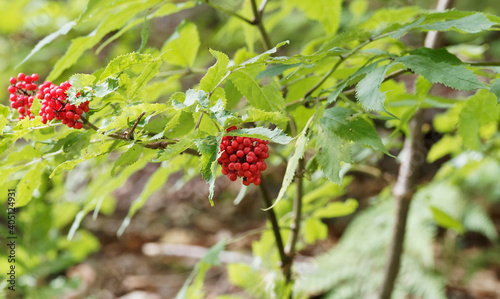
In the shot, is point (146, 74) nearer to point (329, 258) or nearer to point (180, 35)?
point (180, 35)

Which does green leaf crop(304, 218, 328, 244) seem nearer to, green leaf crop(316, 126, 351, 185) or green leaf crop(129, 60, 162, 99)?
green leaf crop(316, 126, 351, 185)

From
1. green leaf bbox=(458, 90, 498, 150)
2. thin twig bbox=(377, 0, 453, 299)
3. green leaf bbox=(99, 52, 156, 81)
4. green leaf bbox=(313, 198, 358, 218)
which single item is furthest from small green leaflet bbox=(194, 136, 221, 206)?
thin twig bbox=(377, 0, 453, 299)

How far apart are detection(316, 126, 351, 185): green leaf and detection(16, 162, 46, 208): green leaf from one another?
0.39 m

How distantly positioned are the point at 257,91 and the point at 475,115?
373 mm

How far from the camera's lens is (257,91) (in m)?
0.58

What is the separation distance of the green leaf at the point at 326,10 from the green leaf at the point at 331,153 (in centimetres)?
39

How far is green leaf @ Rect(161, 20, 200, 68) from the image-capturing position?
761 mm

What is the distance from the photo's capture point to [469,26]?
0.51m

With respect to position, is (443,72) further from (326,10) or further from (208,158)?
(326,10)

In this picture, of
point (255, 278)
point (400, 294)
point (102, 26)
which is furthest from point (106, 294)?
point (102, 26)

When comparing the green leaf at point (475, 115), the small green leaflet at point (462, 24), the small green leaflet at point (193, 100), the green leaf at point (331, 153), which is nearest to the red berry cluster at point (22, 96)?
the small green leaflet at point (193, 100)

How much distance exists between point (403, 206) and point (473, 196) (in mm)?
1435

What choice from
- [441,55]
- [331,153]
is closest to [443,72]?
[441,55]

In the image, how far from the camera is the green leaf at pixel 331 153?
510mm
